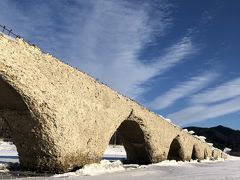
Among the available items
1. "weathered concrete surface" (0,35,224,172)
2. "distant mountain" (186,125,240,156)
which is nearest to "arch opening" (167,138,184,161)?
"weathered concrete surface" (0,35,224,172)

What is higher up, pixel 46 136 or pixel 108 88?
pixel 108 88

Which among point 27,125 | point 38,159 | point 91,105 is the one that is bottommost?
point 38,159

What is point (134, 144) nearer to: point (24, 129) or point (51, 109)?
point (24, 129)

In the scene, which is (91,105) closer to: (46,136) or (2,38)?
(46,136)

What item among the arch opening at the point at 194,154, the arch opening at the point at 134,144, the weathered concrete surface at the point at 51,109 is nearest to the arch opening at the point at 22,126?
the weathered concrete surface at the point at 51,109

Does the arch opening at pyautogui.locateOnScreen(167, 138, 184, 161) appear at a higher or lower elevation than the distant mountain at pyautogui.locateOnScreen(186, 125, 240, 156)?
lower

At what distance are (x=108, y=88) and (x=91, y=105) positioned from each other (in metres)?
1.80

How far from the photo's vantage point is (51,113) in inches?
456

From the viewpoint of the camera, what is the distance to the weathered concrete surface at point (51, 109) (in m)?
10.7

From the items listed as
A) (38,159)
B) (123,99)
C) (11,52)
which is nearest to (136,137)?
(123,99)

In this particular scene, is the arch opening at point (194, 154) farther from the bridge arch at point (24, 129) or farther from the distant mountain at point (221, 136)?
the distant mountain at point (221, 136)

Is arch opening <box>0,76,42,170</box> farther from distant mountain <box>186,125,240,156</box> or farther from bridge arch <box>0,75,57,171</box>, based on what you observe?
distant mountain <box>186,125,240,156</box>

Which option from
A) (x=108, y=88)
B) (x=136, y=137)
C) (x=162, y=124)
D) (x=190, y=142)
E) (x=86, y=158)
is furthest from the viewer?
(x=190, y=142)

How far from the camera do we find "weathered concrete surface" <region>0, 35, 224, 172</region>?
10741 mm
